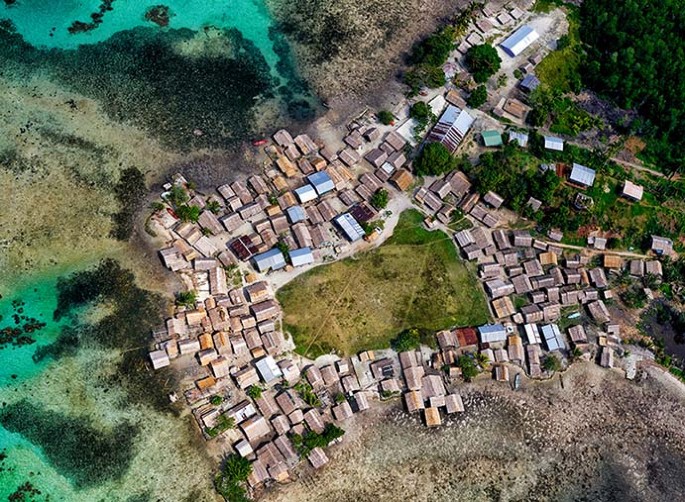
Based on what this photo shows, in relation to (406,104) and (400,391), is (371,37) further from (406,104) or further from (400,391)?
(400,391)

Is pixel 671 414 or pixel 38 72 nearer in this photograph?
pixel 671 414

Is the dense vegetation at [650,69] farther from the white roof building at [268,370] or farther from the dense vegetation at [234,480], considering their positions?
the dense vegetation at [234,480]

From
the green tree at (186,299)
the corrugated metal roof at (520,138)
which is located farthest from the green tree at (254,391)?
the corrugated metal roof at (520,138)

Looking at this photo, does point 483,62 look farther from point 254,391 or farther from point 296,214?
point 254,391

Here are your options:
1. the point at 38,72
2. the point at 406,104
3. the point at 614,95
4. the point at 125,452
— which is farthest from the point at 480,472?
the point at 38,72

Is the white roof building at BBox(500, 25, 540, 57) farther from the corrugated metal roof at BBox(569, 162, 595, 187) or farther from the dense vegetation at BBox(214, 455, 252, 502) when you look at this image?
the dense vegetation at BBox(214, 455, 252, 502)

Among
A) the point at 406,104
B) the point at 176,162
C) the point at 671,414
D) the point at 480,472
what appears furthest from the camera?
the point at 406,104

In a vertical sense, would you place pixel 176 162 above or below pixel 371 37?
below

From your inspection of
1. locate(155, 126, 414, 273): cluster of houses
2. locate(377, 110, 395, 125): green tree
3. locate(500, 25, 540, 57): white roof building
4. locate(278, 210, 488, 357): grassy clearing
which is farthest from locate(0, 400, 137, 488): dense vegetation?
locate(500, 25, 540, 57): white roof building
